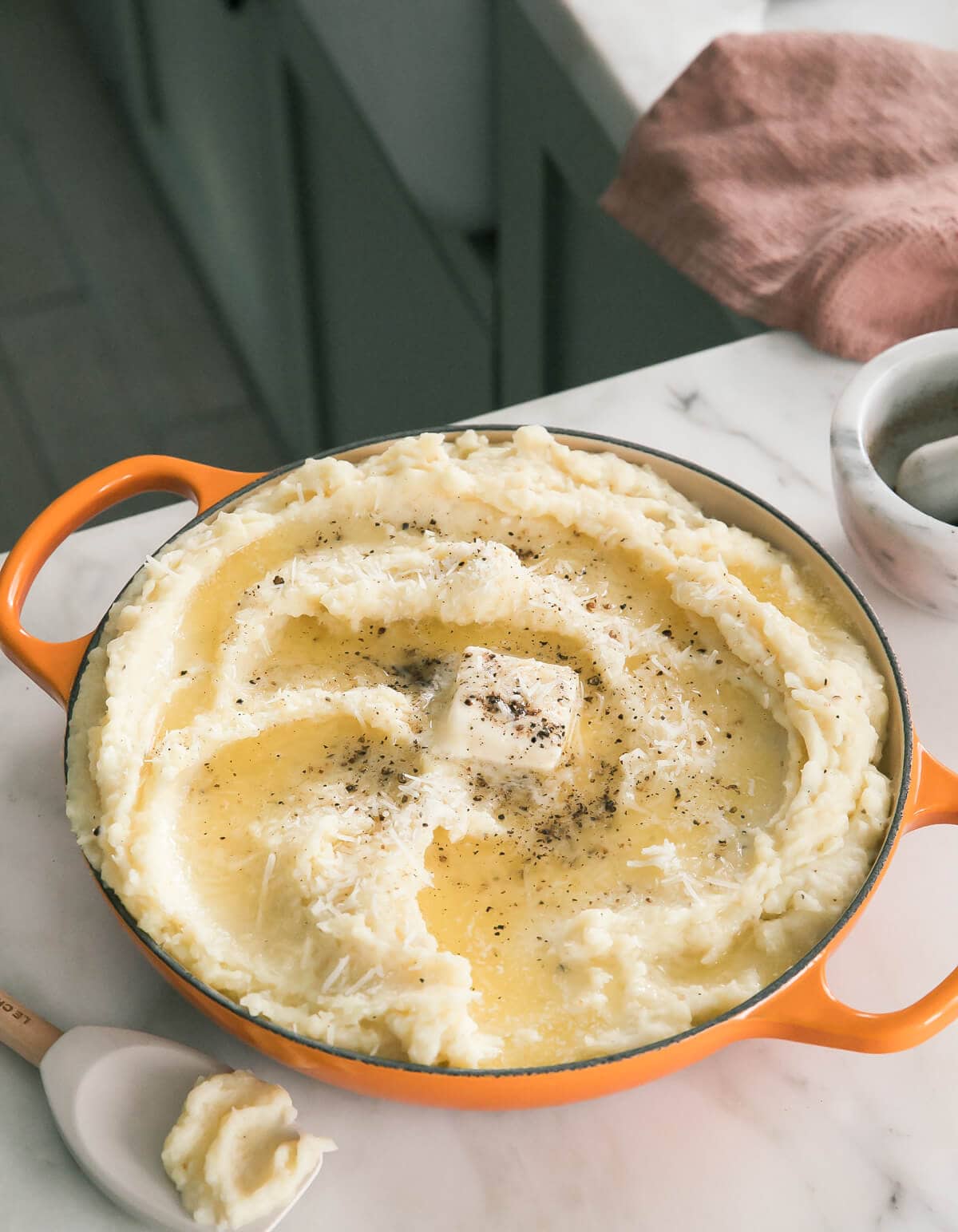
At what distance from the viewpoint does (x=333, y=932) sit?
A: 115 cm

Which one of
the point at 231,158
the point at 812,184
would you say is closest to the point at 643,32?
the point at 812,184

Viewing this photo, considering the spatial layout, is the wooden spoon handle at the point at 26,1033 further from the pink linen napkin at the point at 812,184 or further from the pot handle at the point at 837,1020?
the pink linen napkin at the point at 812,184

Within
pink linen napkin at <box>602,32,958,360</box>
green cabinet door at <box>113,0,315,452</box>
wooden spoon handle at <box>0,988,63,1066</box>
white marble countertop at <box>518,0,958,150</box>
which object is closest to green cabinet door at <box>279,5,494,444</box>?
green cabinet door at <box>113,0,315,452</box>

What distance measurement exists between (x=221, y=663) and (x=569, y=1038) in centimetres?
52

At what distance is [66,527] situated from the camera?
1.49 m

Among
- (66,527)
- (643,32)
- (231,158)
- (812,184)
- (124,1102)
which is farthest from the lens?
(231,158)

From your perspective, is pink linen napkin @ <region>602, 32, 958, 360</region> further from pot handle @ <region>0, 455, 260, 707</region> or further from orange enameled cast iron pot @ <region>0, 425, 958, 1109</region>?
pot handle @ <region>0, 455, 260, 707</region>

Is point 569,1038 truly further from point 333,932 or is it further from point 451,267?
point 451,267

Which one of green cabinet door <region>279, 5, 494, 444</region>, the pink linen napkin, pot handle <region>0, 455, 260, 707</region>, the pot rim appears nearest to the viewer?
the pot rim

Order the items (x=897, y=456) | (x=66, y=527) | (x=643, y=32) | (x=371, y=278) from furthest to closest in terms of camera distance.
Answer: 1. (x=371, y=278)
2. (x=643, y=32)
3. (x=897, y=456)
4. (x=66, y=527)

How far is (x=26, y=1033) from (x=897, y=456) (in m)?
1.21

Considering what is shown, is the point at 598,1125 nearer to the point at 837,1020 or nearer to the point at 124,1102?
the point at 837,1020

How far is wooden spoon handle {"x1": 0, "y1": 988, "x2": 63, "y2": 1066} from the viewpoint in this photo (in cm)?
124

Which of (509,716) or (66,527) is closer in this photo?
(509,716)
